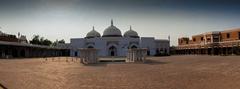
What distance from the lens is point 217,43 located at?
5231 cm

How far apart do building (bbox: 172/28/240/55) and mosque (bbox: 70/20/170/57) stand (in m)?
6.53

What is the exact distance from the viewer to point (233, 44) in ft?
154

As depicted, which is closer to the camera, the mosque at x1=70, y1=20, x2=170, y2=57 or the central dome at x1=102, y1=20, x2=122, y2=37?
the mosque at x1=70, y1=20, x2=170, y2=57

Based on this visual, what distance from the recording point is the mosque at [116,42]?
65312 mm

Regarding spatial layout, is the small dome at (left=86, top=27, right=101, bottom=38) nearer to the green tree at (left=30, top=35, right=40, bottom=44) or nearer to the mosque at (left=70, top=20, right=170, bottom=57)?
the mosque at (left=70, top=20, right=170, bottom=57)

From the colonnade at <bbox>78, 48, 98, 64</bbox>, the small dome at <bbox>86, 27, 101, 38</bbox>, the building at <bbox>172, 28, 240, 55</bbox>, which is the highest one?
the small dome at <bbox>86, 27, 101, 38</bbox>

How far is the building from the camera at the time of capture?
157 feet

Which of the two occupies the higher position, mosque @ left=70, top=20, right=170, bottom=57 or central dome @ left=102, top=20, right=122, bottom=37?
central dome @ left=102, top=20, right=122, bottom=37

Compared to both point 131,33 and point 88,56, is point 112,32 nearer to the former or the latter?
point 131,33

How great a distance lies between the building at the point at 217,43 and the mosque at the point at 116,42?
653cm

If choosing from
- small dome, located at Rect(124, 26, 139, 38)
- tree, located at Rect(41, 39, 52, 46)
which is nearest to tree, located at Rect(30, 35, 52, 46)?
tree, located at Rect(41, 39, 52, 46)

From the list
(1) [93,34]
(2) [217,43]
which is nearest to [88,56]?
(2) [217,43]

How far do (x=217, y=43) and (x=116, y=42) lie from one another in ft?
73.1

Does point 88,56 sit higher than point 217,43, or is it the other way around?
point 217,43
